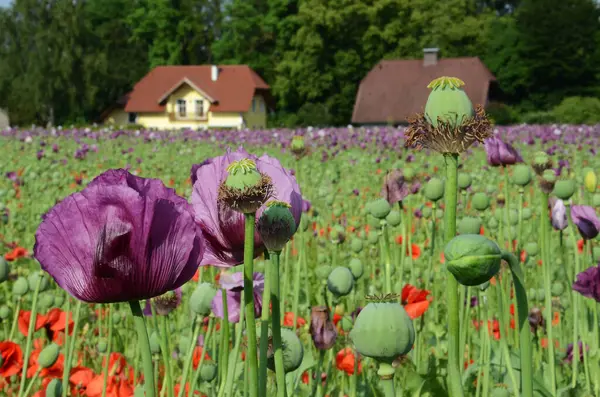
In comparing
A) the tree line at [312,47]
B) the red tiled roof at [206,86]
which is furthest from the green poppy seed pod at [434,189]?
the red tiled roof at [206,86]

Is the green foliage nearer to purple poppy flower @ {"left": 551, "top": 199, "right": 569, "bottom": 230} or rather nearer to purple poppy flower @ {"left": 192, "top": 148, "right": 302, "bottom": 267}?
purple poppy flower @ {"left": 551, "top": 199, "right": 569, "bottom": 230}

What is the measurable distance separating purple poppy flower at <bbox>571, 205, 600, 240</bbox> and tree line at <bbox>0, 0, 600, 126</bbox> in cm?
2934

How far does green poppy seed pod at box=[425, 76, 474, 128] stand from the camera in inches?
27.8

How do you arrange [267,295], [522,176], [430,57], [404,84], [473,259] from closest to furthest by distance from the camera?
[473,259] < [267,295] < [522,176] < [430,57] < [404,84]

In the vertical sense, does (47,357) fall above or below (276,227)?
below

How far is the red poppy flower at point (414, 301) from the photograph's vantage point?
1498mm

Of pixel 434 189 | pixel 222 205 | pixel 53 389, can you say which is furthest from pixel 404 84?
pixel 222 205

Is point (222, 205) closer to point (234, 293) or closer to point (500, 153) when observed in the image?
point (234, 293)

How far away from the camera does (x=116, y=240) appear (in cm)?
65

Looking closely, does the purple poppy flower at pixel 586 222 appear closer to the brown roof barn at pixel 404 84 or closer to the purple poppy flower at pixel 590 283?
the purple poppy flower at pixel 590 283

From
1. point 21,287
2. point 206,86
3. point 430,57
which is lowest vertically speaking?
point 21,287

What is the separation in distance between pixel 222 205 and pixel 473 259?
0.32m

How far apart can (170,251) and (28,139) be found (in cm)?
998

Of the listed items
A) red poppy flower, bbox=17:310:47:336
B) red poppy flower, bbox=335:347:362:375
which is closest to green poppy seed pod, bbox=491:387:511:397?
red poppy flower, bbox=335:347:362:375
